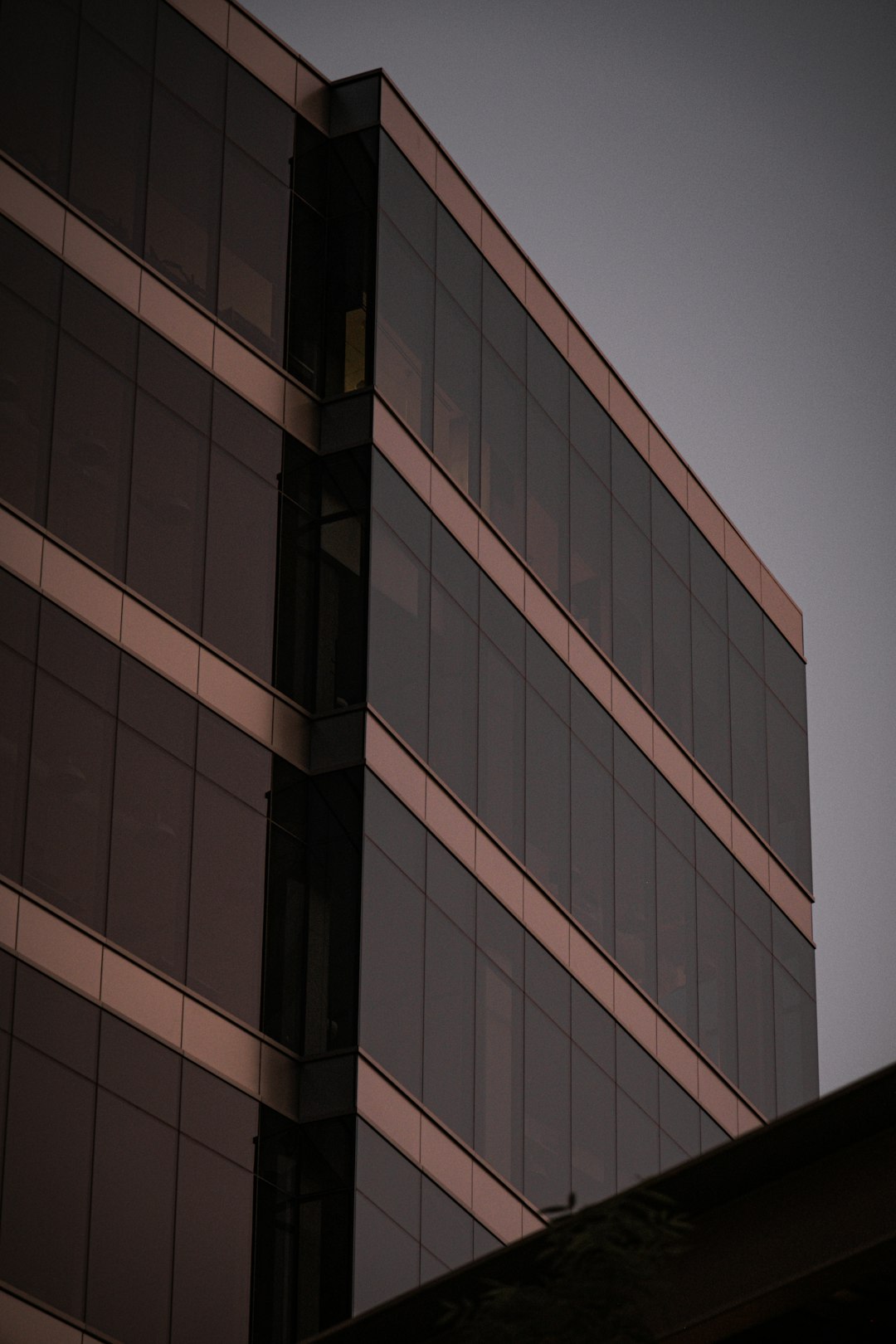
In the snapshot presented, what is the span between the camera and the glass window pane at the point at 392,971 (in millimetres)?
31828

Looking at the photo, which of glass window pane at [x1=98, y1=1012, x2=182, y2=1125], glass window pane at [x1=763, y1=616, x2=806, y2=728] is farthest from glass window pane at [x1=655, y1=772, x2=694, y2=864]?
glass window pane at [x1=98, y1=1012, x2=182, y2=1125]

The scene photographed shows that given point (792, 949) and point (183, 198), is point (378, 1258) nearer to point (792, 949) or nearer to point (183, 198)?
point (183, 198)

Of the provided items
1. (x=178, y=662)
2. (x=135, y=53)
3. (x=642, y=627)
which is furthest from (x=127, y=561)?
(x=642, y=627)

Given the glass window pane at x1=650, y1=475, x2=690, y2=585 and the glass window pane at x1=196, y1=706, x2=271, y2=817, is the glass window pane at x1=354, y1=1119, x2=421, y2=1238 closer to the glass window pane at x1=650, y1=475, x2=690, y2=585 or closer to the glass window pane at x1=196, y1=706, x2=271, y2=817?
the glass window pane at x1=196, y1=706, x2=271, y2=817

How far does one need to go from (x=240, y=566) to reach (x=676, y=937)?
582 inches

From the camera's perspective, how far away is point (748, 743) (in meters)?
47.8

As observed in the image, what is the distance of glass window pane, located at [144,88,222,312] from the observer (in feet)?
107

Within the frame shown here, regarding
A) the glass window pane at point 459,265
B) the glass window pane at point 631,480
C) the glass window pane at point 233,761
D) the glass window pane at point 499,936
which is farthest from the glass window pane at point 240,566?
the glass window pane at point 631,480

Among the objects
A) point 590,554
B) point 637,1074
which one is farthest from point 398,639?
point 637,1074

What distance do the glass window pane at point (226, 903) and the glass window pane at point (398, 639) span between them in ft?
11.2

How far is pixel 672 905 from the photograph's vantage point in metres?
42.9

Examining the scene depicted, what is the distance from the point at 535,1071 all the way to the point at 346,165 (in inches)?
648

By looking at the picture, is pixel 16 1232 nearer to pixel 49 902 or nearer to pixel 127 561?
pixel 49 902

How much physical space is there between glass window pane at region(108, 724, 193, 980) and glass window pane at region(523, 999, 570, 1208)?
345 inches
